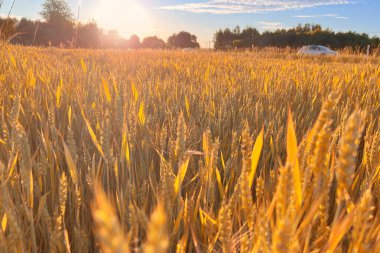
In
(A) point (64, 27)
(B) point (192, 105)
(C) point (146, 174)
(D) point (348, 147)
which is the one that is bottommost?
(C) point (146, 174)

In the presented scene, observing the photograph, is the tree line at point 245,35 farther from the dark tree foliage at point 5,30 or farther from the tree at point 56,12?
the dark tree foliage at point 5,30

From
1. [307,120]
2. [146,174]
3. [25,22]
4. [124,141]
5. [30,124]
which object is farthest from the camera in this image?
[25,22]

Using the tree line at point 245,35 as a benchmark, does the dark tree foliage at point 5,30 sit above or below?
below

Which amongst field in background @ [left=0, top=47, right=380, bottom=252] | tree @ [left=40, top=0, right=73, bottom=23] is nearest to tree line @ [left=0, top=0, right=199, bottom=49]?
tree @ [left=40, top=0, right=73, bottom=23]

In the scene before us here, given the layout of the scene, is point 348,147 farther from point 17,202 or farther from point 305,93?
point 305,93

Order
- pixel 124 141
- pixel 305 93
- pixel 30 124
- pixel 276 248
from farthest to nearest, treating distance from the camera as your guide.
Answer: pixel 305 93
pixel 30 124
pixel 124 141
pixel 276 248

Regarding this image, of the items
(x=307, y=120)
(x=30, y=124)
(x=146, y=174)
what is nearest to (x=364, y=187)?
(x=146, y=174)

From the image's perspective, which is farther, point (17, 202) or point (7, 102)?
point (7, 102)

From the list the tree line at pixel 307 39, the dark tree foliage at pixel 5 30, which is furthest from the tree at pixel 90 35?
the dark tree foliage at pixel 5 30

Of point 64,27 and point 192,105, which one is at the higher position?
point 64,27

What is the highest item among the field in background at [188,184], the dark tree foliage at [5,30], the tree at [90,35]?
the tree at [90,35]

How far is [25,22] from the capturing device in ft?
78.1

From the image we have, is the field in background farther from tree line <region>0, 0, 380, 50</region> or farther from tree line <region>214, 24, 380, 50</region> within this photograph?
tree line <region>214, 24, 380, 50</region>

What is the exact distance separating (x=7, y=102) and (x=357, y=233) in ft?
4.63
